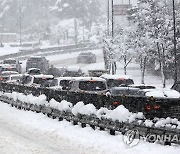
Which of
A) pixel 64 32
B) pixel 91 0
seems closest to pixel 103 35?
pixel 64 32

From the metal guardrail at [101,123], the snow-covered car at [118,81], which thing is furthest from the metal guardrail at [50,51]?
the metal guardrail at [101,123]

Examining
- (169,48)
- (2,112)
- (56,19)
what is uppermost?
(56,19)

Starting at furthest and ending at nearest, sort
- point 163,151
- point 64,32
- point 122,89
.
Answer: point 64,32 → point 122,89 → point 163,151

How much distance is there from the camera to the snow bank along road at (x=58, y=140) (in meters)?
13.1

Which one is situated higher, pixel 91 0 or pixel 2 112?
pixel 91 0

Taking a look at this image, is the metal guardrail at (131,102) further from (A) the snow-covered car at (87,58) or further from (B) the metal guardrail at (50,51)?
(B) the metal guardrail at (50,51)

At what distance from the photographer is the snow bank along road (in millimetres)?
13102

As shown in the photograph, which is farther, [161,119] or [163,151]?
[161,119]

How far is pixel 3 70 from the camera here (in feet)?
150

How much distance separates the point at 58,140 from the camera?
50.0 ft

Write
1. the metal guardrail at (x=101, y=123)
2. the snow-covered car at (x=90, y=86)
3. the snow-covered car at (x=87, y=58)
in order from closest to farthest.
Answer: the metal guardrail at (x=101, y=123) → the snow-covered car at (x=90, y=86) → the snow-covered car at (x=87, y=58)

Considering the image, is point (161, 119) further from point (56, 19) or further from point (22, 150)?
point (56, 19)

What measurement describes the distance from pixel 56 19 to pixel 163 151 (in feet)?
403

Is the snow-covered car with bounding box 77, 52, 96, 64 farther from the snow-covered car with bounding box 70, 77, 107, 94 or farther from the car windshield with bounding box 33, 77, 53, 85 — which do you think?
the snow-covered car with bounding box 70, 77, 107, 94
